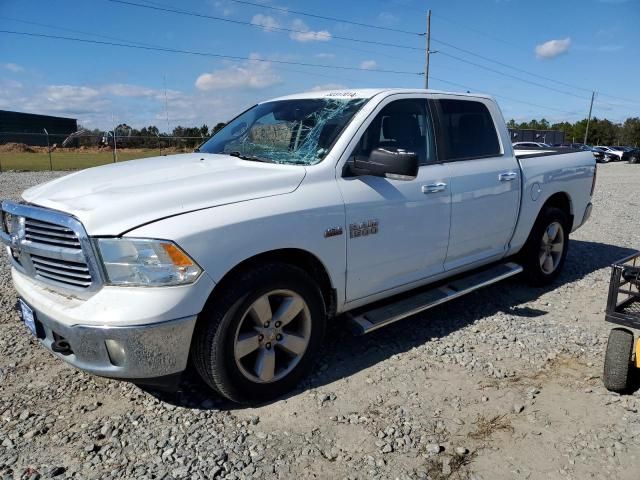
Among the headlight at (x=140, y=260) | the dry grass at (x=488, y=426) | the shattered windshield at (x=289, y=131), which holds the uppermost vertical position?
the shattered windshield at (x=289, y=131)

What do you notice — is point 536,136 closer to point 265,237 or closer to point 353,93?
point 353,93

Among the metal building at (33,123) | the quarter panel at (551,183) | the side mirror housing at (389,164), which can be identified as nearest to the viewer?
the side mirror housing at (389,164)

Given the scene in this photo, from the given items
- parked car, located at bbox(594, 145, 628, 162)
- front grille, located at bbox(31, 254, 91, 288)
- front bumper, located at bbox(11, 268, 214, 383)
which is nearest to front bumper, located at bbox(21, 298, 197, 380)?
front bumper, located at bbox(11, 268, 214, 383)

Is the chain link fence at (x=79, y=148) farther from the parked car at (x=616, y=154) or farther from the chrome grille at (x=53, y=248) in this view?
the parked car at (x=616, y=154)

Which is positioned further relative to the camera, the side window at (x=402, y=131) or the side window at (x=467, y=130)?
the side window at (x=467, y=130)

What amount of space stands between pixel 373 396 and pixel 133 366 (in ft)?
4.90

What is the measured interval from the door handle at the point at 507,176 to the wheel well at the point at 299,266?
82.3 inches

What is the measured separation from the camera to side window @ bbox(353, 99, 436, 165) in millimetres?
3594

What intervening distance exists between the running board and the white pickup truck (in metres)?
0.02

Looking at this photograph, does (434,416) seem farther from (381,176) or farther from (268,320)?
(381,176)

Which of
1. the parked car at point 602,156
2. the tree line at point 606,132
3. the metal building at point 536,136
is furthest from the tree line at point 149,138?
the tree line at point 606,132

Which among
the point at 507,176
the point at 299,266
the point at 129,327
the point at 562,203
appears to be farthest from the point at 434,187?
the point at 562,203

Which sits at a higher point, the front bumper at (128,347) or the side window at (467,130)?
the side window at (467,130)

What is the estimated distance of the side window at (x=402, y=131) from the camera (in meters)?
3.59
